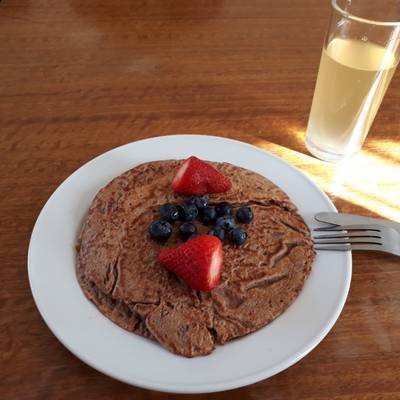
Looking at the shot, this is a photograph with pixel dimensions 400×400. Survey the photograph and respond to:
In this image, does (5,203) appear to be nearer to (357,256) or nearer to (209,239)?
(209,239)

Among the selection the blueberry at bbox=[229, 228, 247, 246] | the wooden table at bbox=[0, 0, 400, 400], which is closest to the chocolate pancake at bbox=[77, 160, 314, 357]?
the blueberry at bbox=[229, 228, 247, 246]

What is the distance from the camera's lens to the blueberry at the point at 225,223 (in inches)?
41.5

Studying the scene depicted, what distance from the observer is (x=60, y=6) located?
6.81 feet

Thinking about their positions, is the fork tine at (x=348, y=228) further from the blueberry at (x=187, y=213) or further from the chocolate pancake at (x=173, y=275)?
the blueberry at (x=187, y=213)

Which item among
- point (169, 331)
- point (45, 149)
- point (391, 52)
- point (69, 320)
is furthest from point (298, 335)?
point (45, 149)

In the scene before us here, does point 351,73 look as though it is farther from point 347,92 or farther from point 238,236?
point 238,236

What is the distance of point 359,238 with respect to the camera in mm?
1145

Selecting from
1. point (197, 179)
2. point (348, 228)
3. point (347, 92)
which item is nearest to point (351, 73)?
point (347, 92)

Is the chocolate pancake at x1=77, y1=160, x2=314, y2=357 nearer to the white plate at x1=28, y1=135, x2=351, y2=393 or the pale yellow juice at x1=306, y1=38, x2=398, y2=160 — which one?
the white plate at x1=28, y1=135, x2=351, y2=393

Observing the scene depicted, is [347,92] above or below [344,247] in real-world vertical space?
above

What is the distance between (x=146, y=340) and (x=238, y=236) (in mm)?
313

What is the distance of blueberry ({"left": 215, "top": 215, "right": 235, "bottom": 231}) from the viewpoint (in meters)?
1.05

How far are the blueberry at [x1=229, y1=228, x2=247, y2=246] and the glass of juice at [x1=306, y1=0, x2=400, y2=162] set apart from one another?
538mm

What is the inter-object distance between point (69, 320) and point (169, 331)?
0.68ft
